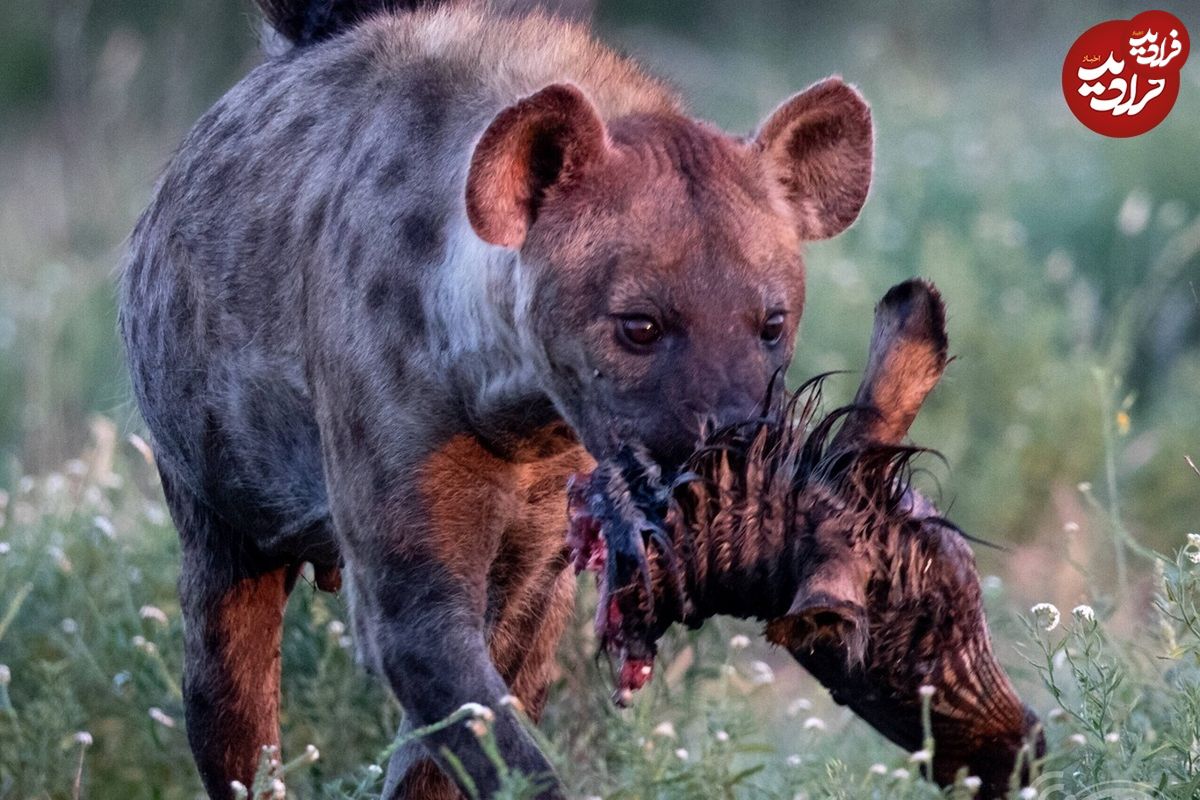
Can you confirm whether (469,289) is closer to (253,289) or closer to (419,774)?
(253,289)

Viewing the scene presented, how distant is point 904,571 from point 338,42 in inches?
63.4

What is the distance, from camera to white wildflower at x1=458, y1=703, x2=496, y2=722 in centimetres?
285

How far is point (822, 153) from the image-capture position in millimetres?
3438

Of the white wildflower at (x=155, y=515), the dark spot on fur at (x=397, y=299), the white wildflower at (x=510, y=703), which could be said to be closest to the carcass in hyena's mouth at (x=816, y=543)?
the white wildflower at (x=510, y=703)

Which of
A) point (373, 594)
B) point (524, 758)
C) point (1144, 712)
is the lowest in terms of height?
point (1144, 712)

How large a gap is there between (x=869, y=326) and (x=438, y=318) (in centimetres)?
401

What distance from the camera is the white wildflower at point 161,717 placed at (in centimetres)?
419

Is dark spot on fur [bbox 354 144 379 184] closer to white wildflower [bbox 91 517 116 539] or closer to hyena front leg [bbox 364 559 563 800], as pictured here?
hyena front leg [bbox 364 559 563 800]

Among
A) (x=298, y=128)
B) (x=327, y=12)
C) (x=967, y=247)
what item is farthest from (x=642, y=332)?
(x=967, y=247)

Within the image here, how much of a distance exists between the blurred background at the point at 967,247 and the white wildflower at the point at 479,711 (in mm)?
1278

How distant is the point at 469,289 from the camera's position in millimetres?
3252

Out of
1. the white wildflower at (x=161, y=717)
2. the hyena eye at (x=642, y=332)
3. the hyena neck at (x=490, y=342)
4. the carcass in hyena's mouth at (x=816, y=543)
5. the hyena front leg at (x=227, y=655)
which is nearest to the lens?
the carcass in hyena's mouth at (x=816, y=543)

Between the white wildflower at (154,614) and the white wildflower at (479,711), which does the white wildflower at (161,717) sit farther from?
the white wildflower at (479,711)

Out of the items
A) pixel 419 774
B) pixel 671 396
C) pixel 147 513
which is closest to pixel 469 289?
pixel 671 396
